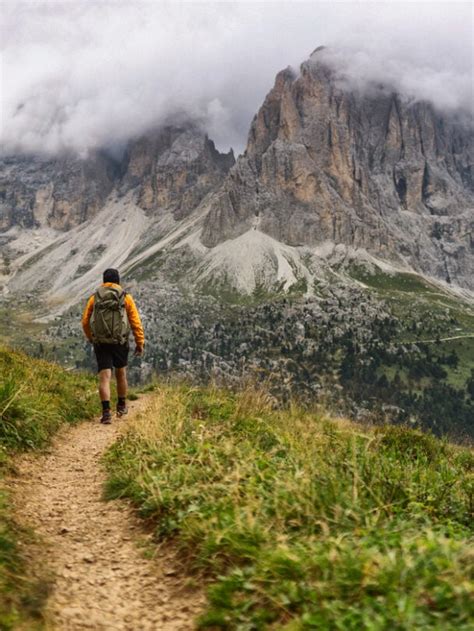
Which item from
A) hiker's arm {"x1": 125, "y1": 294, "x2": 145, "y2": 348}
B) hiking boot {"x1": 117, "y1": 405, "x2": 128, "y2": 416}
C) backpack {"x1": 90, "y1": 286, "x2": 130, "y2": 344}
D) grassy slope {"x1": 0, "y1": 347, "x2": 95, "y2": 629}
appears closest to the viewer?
grassy slope {"x1": 0, "y1": 347, "x2": 95, "y2": 629}

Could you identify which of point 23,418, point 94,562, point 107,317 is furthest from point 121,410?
point 94,562

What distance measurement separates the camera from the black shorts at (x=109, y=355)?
38.6 ft

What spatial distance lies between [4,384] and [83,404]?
4.71m

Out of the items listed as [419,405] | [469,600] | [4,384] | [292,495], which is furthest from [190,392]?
[419,405]

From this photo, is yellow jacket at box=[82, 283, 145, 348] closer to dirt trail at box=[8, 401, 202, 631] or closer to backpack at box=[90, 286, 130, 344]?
backpack at box=[90, 286, 130, 344]

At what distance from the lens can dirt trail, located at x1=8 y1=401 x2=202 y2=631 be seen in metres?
3.73

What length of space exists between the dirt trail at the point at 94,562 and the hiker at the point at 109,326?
13.8 ft

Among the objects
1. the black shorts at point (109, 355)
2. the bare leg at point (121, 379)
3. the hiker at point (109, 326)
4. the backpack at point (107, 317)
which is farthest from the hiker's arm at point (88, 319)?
the bare leg at point (121, 379)

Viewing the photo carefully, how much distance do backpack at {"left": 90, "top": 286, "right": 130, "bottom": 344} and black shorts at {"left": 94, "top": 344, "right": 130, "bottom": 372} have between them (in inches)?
8.2

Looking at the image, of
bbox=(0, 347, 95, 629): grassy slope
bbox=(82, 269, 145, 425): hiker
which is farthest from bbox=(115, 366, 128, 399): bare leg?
bbox=(0, 347, 95, 629): grassy slope

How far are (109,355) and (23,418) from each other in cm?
346

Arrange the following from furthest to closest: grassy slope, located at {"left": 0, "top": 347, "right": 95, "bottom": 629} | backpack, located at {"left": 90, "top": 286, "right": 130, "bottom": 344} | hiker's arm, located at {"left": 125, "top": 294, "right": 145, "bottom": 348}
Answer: hiker's arm, located at {"left": 125, "top": 294, "right": 145, "bottom": 348} < backpack, located at {"left": 90, "top": 286, "right": 130, "bottom": 344} < grassy slope, located at {"left": 0, "top": 347, "right": 95, "bottom": 629}

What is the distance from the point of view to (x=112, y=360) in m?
12.0

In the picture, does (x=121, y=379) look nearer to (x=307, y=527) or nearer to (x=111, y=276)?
(x=111, y=276)
